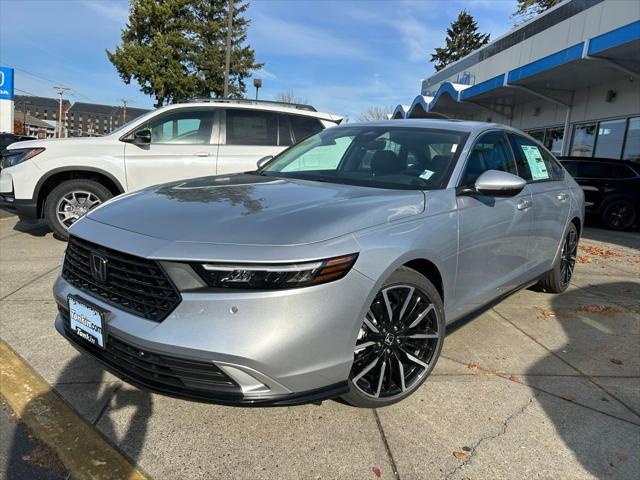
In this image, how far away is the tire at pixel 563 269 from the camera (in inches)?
194

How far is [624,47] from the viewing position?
39.1 feet

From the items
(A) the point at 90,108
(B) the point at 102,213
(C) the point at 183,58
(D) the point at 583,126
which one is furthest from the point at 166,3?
(A) the point at 90,108

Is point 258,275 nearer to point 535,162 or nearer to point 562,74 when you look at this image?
point 535,162

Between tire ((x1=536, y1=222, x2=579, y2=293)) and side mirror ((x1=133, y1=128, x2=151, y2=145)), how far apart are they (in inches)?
186

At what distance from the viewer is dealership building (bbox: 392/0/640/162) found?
1330cm

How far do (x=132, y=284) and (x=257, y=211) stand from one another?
2.21 ft

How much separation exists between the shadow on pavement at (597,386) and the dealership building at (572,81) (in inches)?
359

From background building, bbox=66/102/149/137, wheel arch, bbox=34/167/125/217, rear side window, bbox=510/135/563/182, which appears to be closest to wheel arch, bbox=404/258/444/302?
rear side window, bbox=510/135/563/182

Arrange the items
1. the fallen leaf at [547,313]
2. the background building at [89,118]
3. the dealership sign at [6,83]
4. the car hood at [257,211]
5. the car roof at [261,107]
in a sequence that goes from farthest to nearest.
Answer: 1. the background building at [89,118]
2. the dealership sign at [6,83]
3. the car roof at [261,107]
4. the fallen leaf at [547,313]
5. the car hood at [257,211]

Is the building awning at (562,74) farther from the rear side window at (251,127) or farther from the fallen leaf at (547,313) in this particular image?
the fallen leaf at (547,313)

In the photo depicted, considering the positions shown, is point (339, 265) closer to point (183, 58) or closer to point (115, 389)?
point (115, 389)

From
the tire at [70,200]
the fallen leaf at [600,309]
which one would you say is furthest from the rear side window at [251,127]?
the fallen leaf at [600,309]

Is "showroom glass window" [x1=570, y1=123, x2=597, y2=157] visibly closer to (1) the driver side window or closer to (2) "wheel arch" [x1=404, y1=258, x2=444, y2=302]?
(1) the driver side window

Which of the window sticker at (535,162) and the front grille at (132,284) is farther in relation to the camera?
the window sticker at (535,162)
